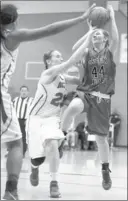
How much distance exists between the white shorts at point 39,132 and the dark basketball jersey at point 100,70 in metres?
0.58

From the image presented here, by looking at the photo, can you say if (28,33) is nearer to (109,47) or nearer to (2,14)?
(2,14)

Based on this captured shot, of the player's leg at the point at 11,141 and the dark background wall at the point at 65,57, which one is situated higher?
the dark background wall at the point at 65,57

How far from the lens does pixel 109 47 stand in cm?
354

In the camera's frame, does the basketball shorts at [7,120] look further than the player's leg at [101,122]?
No

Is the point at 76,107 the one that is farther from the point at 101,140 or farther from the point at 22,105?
the point at 22,105

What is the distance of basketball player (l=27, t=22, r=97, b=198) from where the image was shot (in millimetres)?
3828

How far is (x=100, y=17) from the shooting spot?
316 centimetres

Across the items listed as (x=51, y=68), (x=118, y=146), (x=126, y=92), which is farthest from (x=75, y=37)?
(x=51, y=68)

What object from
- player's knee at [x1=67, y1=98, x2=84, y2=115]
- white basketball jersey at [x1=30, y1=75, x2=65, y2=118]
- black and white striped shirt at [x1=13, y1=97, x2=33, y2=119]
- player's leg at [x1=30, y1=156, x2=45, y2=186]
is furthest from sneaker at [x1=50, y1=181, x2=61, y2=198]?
player's knee at [x1=67, y1=98, x2=84, y2=115]

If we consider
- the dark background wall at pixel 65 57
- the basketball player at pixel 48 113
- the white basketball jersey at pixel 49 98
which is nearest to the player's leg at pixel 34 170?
the basketball player at pixel 48 113

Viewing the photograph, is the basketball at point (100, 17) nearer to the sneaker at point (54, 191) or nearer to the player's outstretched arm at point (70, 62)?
the player's outstretched arm at point (70, 62)

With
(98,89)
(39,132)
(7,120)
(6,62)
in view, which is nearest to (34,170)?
(39,132)

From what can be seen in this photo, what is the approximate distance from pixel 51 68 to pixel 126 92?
783 cm

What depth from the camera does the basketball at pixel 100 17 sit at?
121 inches
